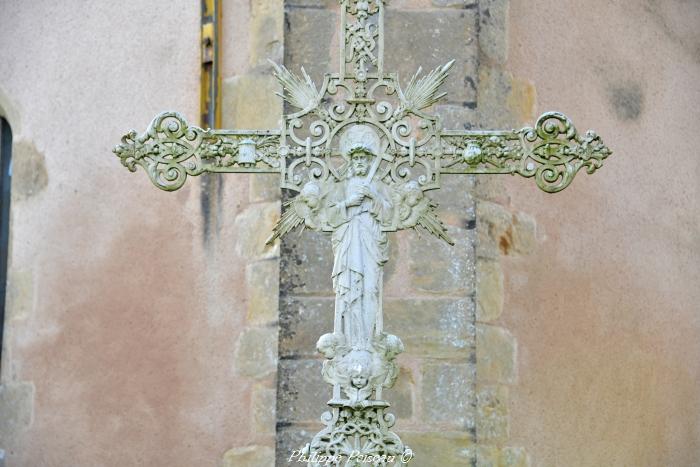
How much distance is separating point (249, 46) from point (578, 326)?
2.12 meters

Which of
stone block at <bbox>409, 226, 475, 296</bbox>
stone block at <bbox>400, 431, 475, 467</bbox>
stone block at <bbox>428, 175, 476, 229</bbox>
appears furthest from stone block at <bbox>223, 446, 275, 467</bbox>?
stone block at <bbox>428, 175, 476, 229</bbox>

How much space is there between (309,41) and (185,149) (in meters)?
1.52

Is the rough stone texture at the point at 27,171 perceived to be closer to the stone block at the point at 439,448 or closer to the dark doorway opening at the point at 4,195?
the dark doorway opening at the point at 4,195

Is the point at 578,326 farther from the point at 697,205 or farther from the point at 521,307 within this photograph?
the point at 697,205

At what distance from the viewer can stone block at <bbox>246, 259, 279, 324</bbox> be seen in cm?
964

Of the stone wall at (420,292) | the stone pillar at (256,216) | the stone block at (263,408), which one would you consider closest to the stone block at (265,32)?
the stone pillar at (256,216)

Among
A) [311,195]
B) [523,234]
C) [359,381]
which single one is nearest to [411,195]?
[311,195]

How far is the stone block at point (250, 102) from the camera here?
977cm

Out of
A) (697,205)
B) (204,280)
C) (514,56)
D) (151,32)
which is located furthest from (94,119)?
(697,205)

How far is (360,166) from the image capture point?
737 centimetres

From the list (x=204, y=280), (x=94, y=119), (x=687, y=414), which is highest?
(x=94, y=119)

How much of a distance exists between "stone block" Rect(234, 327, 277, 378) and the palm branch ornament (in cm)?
199

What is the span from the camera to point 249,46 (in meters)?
9.98

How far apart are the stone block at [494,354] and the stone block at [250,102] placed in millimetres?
1430
